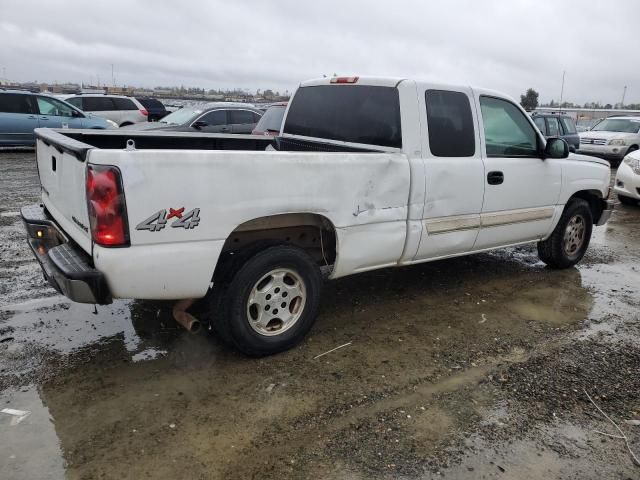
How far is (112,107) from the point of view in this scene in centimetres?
A: 1886

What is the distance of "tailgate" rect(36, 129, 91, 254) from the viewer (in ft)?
10.2

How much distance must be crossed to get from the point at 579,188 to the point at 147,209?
15.7 feet

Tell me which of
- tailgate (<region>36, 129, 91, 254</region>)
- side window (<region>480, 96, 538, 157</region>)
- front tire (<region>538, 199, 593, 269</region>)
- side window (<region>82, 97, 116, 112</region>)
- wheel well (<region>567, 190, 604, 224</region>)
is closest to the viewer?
tailgate (<region>36, 129, 91, 254</region>)

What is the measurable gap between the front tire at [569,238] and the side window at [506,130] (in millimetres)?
1015

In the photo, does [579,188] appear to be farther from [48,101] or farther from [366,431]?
[48,101]

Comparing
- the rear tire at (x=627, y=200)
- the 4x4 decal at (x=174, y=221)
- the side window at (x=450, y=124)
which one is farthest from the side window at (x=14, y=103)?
the rear tire at (x=627, y=200)

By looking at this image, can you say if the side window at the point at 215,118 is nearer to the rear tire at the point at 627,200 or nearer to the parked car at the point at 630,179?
the parked car at the point at 630,179

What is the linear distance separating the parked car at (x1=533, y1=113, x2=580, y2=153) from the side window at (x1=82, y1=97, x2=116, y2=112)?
14312mm

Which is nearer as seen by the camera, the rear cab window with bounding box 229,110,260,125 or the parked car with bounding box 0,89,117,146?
the rear cab window with bounding box 229,110,260,125

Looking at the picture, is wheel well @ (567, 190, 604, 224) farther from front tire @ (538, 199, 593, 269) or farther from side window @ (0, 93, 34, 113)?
side window @ (0, 93, 34, 113)

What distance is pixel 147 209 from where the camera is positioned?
117 inches

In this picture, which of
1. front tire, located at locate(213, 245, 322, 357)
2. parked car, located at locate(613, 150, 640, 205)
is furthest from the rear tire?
front tire, located at locate(213, 245, 322, 357)

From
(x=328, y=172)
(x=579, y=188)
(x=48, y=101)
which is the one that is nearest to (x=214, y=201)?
(x=328, y=172)

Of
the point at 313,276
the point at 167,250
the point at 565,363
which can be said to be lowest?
the point at 565,363
